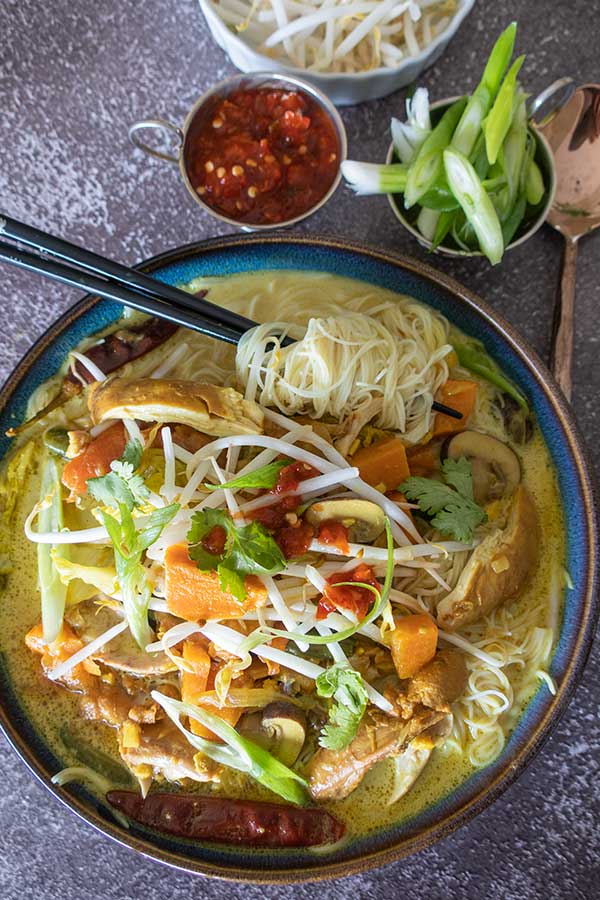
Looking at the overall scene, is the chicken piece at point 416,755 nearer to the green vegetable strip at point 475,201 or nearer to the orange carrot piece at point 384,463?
the orange carrot piece at point 384,463

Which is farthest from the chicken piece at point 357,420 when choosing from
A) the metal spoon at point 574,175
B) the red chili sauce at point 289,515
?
the metal spoon at point 574,175

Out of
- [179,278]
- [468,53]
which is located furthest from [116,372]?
[468,53]

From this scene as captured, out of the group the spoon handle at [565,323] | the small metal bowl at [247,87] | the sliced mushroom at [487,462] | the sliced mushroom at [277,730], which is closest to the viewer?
the sliced mushroom at [277,730]

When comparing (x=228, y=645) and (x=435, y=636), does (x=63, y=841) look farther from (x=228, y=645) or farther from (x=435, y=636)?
(x=435, y=636)

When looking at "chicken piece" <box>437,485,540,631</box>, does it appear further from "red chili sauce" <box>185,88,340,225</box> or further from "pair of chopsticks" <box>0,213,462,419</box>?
"red chili sauce" <box>185,88,340,225</box>

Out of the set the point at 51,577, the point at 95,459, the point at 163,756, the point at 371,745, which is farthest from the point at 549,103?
the point at 163,756
